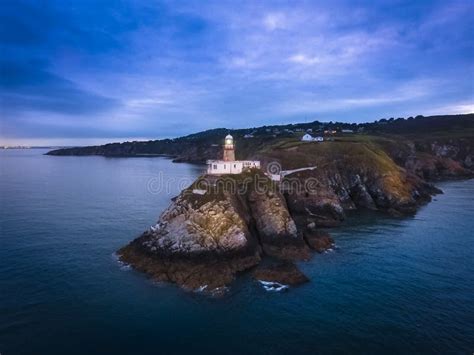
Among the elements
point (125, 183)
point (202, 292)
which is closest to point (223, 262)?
point (202, 292)

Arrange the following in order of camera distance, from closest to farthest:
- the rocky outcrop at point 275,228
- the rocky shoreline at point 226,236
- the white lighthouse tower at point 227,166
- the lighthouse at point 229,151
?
the rocky shoreline at point 226,236, the rocky outcrop at point 275,228, the white lighthouse tower at point 227,166, the lighthouse at point 229,151

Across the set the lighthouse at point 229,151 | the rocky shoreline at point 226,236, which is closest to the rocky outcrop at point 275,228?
the rocky shoreline at point 226,236

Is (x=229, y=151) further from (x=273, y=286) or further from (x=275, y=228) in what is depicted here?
(x=273, y=286)

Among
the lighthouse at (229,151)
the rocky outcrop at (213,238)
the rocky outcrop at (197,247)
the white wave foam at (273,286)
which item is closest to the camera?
the white wave foam at (273,286)

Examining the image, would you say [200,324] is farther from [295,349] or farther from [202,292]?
[295,349]

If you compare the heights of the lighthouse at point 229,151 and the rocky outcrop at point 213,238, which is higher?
the lighthouse at point 229,151

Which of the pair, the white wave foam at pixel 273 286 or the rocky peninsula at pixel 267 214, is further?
the rocky peninsula at pixel 267 214

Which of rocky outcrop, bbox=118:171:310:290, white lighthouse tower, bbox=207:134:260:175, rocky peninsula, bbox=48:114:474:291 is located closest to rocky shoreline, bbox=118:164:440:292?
rocky outcrop, bbox=118:171:310:290

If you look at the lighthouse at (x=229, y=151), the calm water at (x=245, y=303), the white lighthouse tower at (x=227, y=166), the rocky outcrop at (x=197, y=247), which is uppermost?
the lighthouse at (x=229, y=151)

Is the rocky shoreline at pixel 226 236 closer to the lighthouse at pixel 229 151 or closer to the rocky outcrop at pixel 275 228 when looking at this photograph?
the rocky outcrop at pixel 275 228
